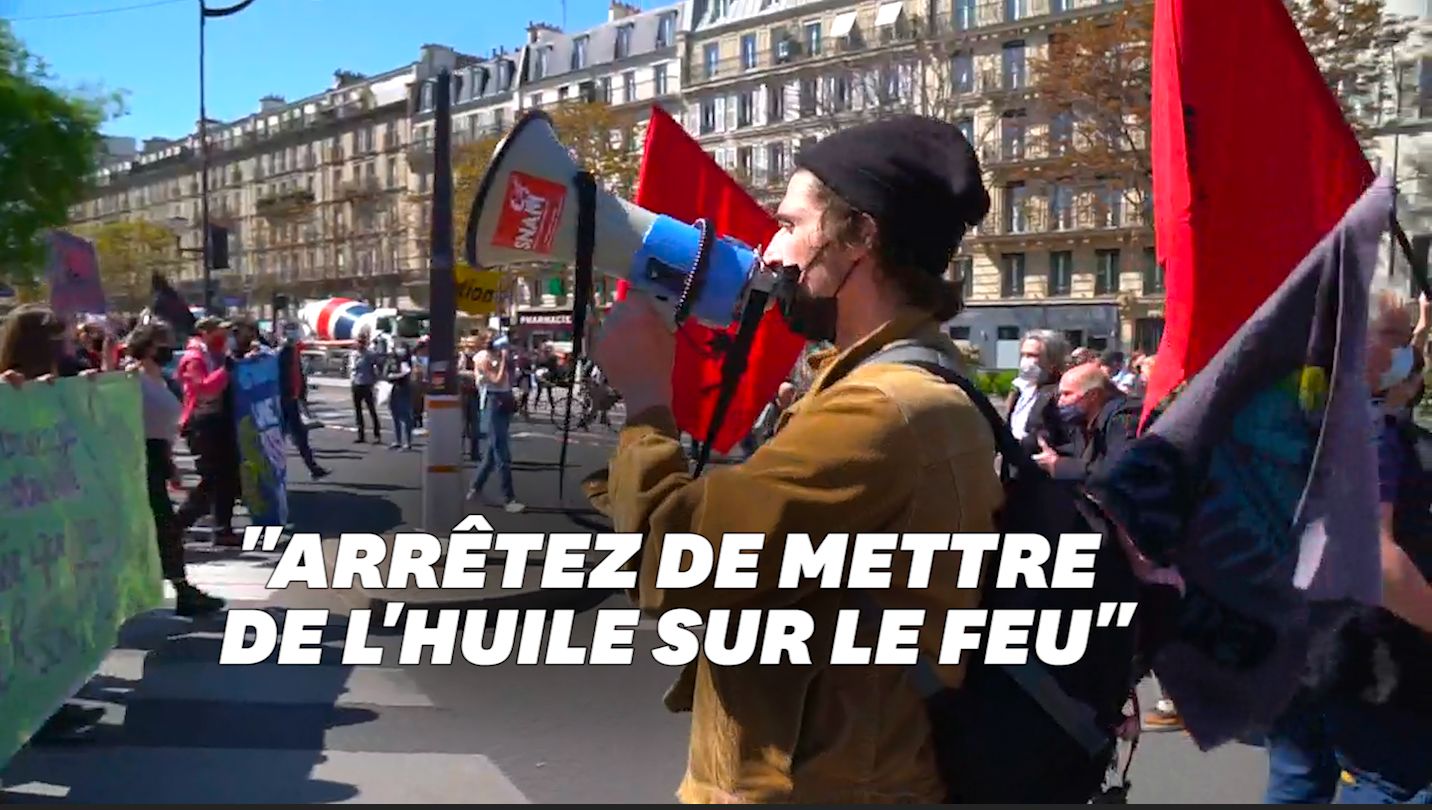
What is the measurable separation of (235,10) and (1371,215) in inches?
430

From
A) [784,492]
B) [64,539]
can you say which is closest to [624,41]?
[64,539]

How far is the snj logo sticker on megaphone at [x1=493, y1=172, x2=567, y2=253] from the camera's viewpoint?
6.93 feet

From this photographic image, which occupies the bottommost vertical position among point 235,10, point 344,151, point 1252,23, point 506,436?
point 506,436

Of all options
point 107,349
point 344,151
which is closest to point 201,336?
point 107,349

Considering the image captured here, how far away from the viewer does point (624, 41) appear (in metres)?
62.3

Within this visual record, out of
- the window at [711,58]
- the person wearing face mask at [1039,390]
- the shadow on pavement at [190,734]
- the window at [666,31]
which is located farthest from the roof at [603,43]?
the shadow on pavement at [190,734]

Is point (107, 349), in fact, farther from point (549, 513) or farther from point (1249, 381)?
point (1249, 381)

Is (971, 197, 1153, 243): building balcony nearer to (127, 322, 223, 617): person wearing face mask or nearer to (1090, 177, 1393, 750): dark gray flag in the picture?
(127, 322, 223, 617): person wearing face mask

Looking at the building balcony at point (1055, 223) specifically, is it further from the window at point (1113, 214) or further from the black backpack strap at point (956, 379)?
the black backpack strap at point (956, 379)

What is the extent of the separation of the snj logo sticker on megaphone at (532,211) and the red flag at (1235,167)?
4.56 feet

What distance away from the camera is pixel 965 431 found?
1.45 meters

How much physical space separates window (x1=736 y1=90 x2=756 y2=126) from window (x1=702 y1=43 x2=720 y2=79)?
2.99m

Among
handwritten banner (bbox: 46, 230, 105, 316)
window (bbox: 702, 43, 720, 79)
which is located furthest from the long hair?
window (bbox: 702, 43, 720, 79)

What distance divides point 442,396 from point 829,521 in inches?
308
